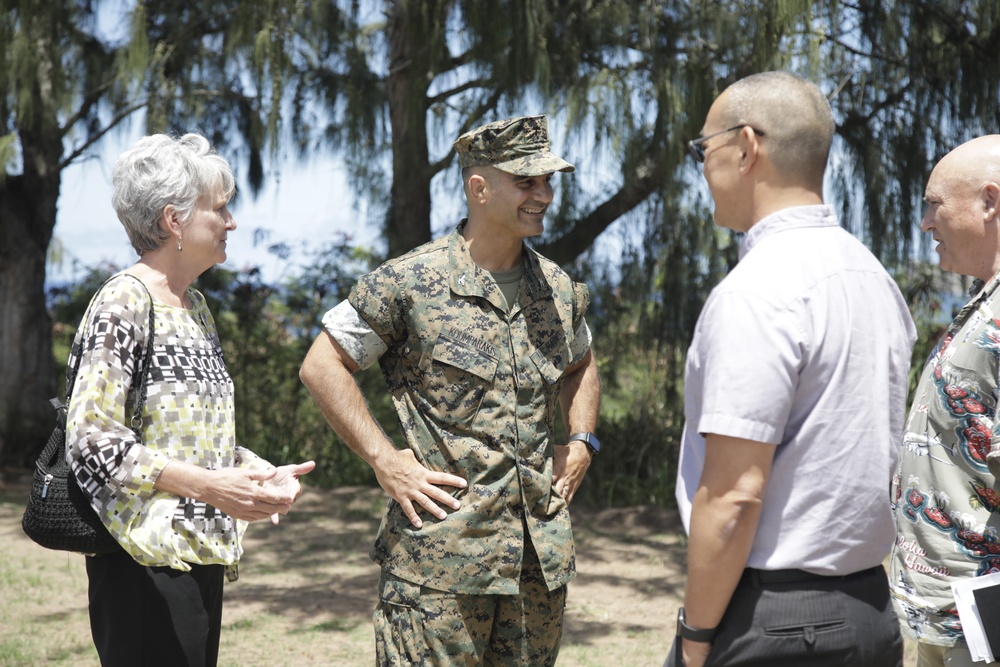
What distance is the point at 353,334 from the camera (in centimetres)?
245

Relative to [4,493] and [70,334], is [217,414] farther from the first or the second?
[70,334]

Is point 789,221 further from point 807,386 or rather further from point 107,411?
point 107,411

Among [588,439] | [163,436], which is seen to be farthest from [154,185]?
[588,439]

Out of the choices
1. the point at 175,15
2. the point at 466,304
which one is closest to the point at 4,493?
the point at 175,15

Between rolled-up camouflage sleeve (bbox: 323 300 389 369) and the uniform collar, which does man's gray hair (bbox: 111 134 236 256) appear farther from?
the uniform collar

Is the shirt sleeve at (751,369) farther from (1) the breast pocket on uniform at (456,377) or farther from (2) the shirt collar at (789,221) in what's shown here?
(1) the breast pocket on uniform at (456,377)

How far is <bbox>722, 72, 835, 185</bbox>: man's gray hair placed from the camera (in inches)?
64.9

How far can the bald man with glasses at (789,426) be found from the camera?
1547mm

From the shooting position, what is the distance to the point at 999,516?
1771 mm

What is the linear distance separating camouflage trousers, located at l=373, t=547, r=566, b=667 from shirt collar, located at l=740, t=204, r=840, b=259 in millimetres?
1074

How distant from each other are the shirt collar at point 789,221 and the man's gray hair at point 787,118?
2.1 inches

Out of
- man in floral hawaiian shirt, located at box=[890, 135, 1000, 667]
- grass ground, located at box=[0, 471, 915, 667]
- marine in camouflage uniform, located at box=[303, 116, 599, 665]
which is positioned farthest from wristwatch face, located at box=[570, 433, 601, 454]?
grass ground, located at box=[0, 471, 915, 667]

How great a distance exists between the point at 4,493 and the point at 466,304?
594cm

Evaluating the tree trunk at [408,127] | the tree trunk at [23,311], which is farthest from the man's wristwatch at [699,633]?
the tree trunk at [23,311]
